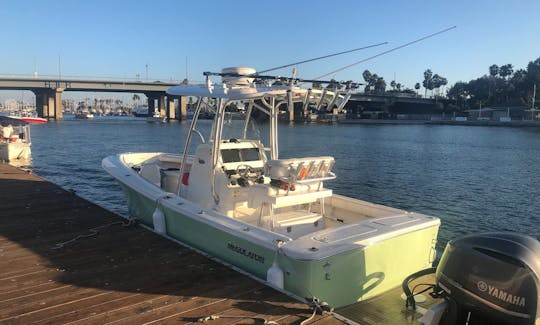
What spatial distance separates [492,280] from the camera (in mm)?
3611

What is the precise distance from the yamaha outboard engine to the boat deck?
A: 1413 mm

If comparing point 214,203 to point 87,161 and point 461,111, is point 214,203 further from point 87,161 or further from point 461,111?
point 461,111

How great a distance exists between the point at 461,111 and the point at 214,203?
14635 cm

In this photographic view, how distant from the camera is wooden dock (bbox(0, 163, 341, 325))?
474cm

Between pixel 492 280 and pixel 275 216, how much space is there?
4265 millimetres

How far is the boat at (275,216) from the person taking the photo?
548 centimetres

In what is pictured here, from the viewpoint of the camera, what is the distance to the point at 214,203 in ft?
26.0

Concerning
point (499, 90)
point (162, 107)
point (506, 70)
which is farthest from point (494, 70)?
point (162, 107)

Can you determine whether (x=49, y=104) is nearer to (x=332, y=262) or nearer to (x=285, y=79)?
(x=285, y=79)

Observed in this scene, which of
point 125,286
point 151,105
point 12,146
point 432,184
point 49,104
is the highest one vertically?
point 151,105

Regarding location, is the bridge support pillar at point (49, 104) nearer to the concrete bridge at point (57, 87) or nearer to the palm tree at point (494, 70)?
the concrete bridge at point (57, 87)

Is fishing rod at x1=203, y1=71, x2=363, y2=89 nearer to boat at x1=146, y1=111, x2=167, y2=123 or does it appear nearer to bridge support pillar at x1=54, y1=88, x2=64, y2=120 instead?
bridge support pillar at x1=54, y1=88, x2=64, y2=120

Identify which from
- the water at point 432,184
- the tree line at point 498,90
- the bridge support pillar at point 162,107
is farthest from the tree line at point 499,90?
the water at point 432,184

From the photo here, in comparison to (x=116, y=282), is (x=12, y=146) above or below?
above
